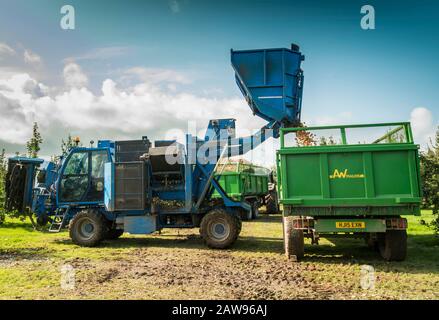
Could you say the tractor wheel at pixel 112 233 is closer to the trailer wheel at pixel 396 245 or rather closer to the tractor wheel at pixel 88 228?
the tractor wheel at pixel 88 228

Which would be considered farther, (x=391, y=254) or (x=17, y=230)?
(x=17, y=230)

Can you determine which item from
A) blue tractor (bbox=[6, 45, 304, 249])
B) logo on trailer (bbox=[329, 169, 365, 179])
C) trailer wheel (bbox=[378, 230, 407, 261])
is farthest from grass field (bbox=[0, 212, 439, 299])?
logo on trailer (bbox=[329, 169, 365, 179])

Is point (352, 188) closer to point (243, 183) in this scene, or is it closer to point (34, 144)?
point (243, 183)

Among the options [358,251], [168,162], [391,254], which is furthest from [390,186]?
[168,162]

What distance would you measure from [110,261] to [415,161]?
20.0 feet

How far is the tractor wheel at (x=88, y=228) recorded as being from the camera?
879 cm

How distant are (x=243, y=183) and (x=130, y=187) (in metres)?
7.26

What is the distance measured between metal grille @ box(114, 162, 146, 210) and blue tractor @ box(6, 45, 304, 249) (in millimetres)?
17

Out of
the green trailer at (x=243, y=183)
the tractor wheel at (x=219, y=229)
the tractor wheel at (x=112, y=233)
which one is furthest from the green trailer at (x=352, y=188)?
the green trailer at (x=243, y=183)

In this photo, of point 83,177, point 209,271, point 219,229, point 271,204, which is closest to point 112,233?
point 83,177

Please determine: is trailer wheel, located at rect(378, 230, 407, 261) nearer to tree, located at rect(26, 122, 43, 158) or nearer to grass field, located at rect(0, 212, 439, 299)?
grass field, located at rect(0, 212, 439, 299)

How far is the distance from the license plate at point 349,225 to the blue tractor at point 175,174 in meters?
2.62

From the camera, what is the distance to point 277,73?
341 inches
